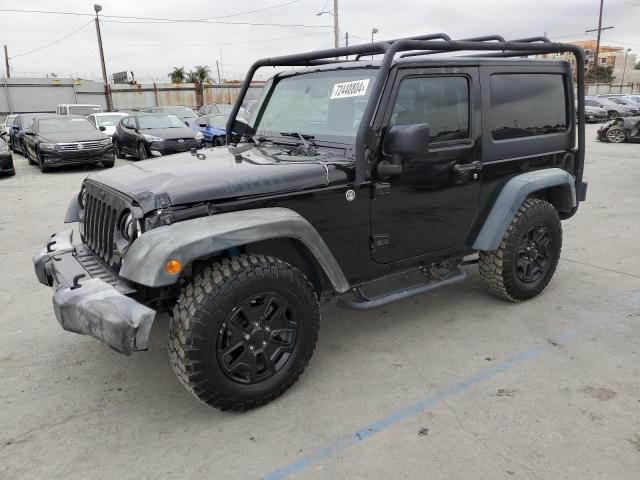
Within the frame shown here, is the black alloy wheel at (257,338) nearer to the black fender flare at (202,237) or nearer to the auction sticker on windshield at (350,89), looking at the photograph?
the black fender flare at (202,237)

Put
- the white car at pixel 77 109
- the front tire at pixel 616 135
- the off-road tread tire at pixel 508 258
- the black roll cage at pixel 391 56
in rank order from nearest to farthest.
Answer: the black roll cage at pixel 391 56, the off-road tread tire at pixel 508 258, the front tire at pixel 616 135, the white car at pixel 77 109

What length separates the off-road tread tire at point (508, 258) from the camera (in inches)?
157

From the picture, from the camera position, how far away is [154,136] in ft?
44.2

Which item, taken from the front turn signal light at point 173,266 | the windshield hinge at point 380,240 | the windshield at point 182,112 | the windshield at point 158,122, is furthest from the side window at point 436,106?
the windshield at point 182,112

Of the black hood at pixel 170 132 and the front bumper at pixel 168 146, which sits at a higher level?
the black hood at pixel 170 132

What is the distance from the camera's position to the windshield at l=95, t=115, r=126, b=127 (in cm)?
1778

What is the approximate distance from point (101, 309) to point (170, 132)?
39.8 ft

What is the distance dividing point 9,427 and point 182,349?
1.17 metres

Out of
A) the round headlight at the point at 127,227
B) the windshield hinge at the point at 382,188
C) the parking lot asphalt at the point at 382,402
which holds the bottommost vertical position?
the parking lot asphalt at the point at 382,402

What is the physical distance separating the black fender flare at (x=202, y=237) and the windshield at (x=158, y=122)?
1257 cm

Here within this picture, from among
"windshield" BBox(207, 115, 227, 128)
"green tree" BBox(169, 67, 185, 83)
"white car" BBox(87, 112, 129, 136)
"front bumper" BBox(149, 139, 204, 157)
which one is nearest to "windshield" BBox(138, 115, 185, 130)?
"front bumper" BBox(149, 139, 204, 157)

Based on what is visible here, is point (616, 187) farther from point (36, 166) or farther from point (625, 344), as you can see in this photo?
point (36, 166)

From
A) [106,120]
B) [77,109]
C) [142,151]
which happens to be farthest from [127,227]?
[77,109]

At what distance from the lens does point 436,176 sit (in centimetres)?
351
